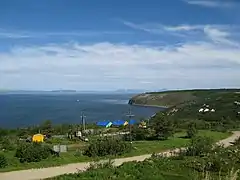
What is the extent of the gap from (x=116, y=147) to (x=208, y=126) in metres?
18.5

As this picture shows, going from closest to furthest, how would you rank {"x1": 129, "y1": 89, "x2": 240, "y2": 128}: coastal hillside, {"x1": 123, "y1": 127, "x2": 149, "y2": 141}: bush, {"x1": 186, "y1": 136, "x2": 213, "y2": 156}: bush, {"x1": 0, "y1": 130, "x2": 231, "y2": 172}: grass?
1. {"x1": 0, "y1": 130, "x2": 231, "y2": 172}: grass
2. {"x1": 186, "y1": 136, "x2": 213, "y2": 156}: bush
3. {"x1": 123, "y1": 127, "x2": 149, "y2": 141}: bush
4. {"x1": 129, "y1": 89, "x2": 240, "y2": 128}: coastal hillside

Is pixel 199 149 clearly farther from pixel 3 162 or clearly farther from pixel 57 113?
pixel 57 113

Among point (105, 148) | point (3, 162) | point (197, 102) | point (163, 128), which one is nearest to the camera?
point (3, 162)

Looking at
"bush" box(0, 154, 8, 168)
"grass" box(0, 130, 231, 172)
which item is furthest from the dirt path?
"bush" box(0, 154, 8, 168)

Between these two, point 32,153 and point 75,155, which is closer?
point 32,153

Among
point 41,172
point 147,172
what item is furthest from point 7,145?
point 147,172

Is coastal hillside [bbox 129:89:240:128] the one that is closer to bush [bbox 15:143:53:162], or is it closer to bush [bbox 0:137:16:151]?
bush [bbox 0:137:16:151]

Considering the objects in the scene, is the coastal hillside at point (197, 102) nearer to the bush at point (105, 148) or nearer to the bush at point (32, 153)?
the bush at point (105, 148)

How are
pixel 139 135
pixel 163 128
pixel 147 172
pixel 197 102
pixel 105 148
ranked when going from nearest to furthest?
→ pixel 147 172
pixel 105 148
pixel 163 128
pixel 139 135
pixel 197 102

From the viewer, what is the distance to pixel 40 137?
1010 inches

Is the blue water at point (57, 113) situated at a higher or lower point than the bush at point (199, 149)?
lower

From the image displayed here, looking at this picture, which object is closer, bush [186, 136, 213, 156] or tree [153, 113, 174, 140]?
bush [186, 136, 213, 156]

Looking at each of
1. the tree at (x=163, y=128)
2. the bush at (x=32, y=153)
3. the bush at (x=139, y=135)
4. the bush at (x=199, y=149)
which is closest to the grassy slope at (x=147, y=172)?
the bush at (x=199, y=149)

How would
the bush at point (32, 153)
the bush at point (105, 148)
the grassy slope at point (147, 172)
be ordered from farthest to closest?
1. the bush at point (105, 148)
2. the bush at point (32, 153)
3. the grassy slope at point (147, 172)
